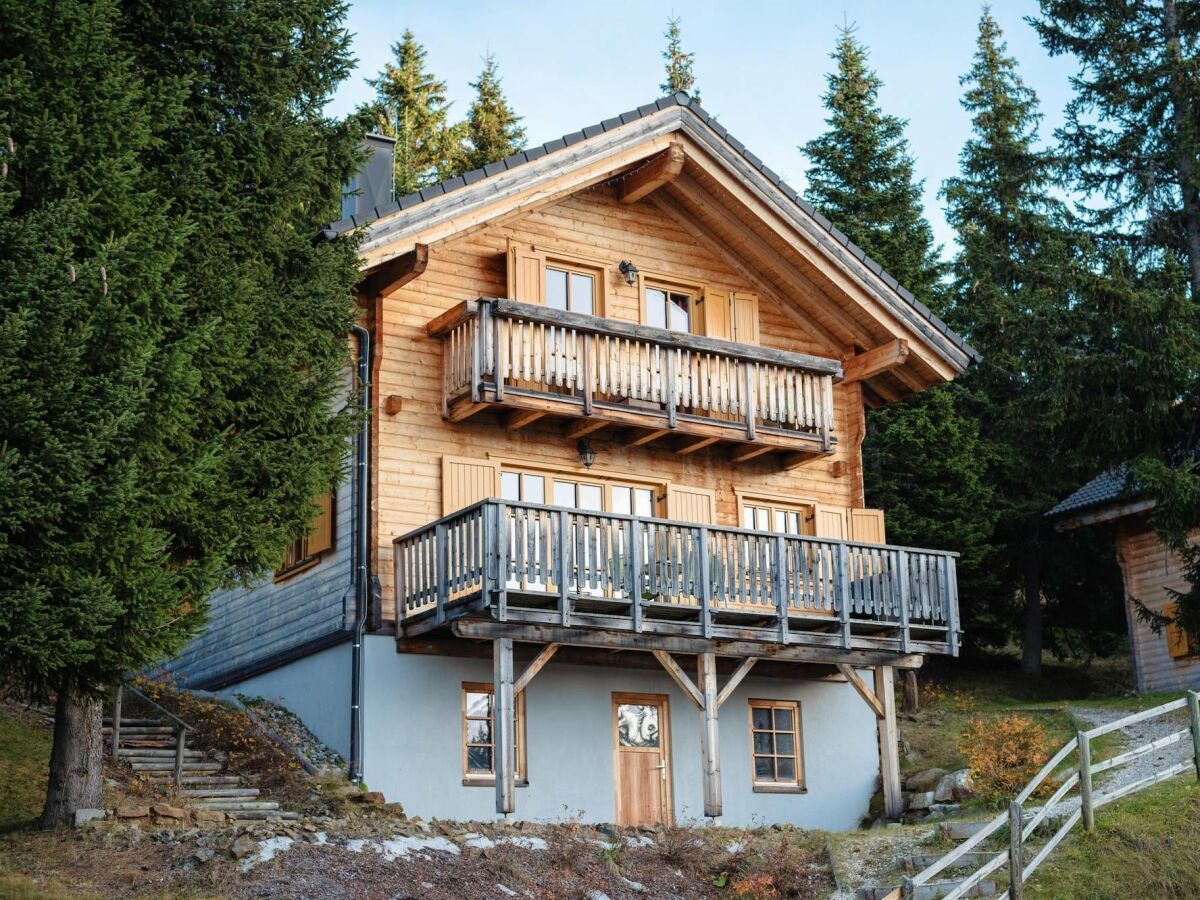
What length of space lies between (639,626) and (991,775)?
185 inches

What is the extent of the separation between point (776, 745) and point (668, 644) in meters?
3.57

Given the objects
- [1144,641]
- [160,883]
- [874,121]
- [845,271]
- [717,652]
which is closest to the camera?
[160,883]

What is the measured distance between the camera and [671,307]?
2488 cm

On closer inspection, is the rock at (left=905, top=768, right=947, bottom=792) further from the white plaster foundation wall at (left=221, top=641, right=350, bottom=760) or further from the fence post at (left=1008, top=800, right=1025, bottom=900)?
the white plaster foundation wall at (left=221, top=641, right=350, bottom=760)

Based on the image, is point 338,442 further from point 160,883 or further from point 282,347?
point 160,883

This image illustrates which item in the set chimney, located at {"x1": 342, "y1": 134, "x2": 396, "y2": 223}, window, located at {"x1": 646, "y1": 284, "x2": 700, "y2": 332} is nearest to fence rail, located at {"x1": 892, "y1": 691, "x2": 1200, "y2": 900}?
window, located at {"x1": 646, "y1": 284, "x2": 700, "y2": 332}

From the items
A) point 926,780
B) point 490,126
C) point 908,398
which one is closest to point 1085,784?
point 926,780

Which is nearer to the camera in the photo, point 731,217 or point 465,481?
point 465,481

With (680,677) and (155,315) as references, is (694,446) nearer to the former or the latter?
(680,677)

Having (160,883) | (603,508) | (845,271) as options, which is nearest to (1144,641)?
(845,271)

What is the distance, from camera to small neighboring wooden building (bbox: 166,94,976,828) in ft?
67.2

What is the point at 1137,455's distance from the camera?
25594 mm

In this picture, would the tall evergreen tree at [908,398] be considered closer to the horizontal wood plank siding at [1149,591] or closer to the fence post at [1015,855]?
the horizontal wood plank siding at [1149,591]

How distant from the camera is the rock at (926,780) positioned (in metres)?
23.3
